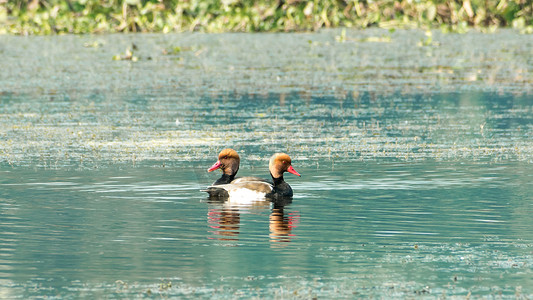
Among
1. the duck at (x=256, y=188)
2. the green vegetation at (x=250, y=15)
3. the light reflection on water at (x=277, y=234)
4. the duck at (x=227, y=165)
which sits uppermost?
the green vegetation at (x=250, y=15)

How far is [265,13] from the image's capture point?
3925 cm

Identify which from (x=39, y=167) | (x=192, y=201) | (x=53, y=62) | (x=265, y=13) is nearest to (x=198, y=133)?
(x=39, y=167)

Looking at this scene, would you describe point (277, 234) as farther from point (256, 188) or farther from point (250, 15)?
point (250, 15)

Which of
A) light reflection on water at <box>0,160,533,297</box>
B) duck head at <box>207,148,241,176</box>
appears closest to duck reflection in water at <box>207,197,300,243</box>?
light reflection on water at <box>0,160,533,297</box>

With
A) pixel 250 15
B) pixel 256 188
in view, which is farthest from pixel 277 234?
pixel 250 15

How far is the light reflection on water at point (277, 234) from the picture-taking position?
24.8 ft

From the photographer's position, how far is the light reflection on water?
7562mm

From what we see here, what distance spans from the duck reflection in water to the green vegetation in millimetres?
28552

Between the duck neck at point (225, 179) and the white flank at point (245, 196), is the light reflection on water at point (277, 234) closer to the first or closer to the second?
the white flank at point (245, 196)

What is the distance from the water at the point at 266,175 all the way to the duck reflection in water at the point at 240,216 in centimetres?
3

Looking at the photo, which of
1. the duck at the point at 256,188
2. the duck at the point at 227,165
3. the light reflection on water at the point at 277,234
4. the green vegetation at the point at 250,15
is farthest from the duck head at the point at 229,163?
the green vegetation at the point at 250,15

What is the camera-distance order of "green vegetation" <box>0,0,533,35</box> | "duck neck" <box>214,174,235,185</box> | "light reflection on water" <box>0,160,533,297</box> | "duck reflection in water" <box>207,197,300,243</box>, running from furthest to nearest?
1. "green vegetation" <box>0,0,533,35</box>
2. "duck neck" <box>214,174,235,185</box>
3. "duck reflection in water" <box>207,197,300,243</box>
4. "light reflection on water" <box>0,160,533,297</box>

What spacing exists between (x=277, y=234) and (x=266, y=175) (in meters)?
3.26

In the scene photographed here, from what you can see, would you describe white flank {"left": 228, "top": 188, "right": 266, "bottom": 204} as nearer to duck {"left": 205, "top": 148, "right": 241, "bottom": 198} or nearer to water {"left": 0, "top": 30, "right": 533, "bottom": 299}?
water {"left": 0, "top": 30, "right": 533, "bottom": 299}
